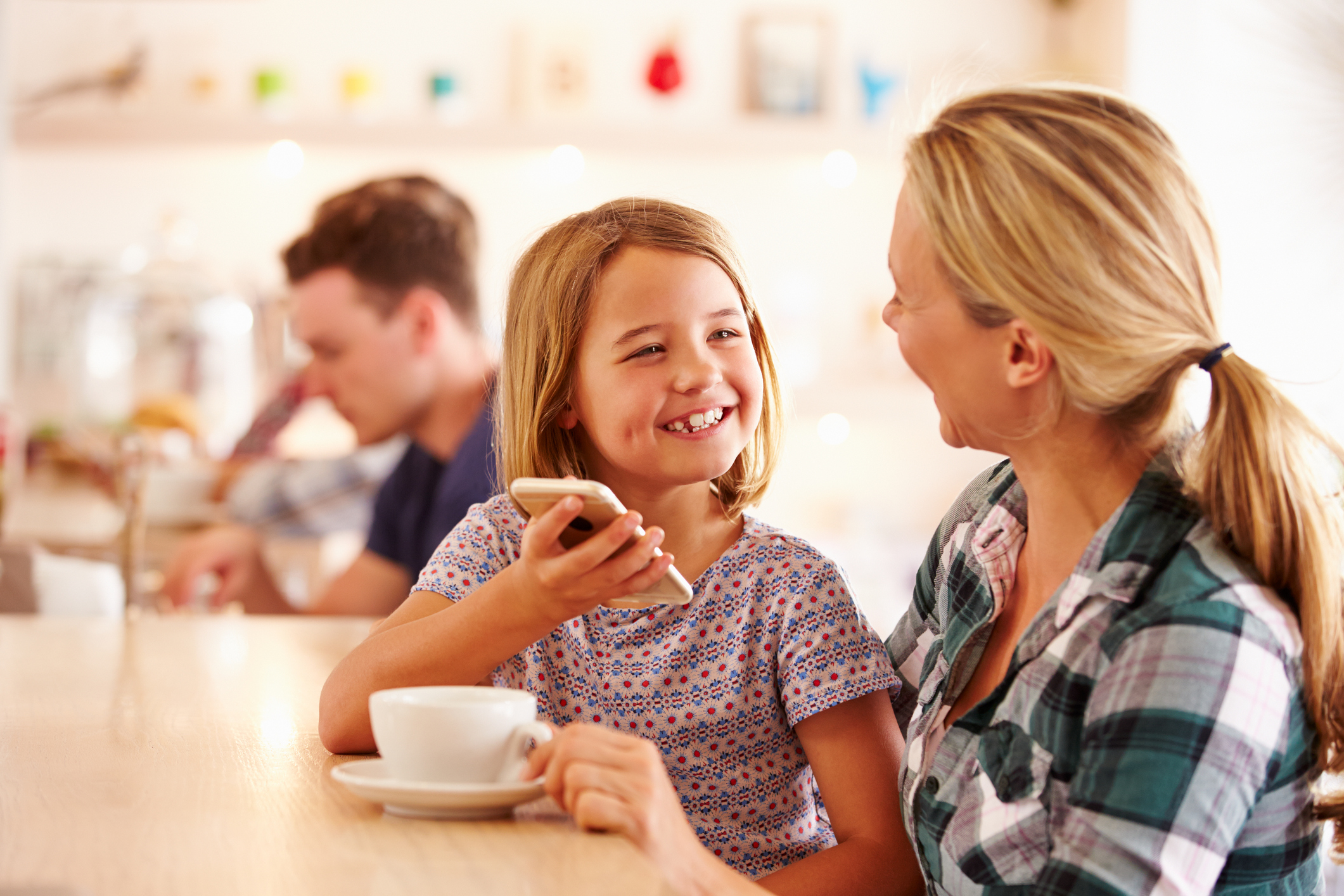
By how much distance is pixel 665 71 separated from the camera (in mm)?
3508

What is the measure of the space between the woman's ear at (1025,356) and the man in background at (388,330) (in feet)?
4.57

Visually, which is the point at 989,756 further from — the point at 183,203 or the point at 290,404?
the point at 183,203

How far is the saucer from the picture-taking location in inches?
26.1

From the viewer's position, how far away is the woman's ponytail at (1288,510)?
70 cm

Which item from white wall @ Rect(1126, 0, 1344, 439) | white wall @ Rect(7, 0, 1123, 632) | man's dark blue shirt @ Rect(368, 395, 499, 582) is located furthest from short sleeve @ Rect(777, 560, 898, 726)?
white wall @ Rect(1126, 0, 1344, 439)

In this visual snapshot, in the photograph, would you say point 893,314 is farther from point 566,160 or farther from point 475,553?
point 566,160

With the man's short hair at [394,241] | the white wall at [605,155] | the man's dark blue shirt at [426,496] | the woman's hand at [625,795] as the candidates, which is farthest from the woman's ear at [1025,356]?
the white wall at [605,155]

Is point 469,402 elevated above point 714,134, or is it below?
below

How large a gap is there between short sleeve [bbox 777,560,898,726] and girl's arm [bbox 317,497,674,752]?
0.61 ft

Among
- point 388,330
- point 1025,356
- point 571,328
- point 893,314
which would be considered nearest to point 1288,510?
point 1025,356

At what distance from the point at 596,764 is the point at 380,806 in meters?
0.13


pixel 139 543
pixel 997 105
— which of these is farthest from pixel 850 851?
pixel 139 543

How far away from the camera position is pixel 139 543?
1.79 metres

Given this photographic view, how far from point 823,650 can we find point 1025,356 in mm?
280
